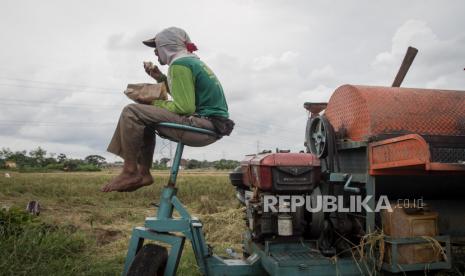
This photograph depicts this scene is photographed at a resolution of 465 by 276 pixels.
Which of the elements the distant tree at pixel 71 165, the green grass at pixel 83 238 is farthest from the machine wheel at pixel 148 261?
the distant tree at pixel 71 165

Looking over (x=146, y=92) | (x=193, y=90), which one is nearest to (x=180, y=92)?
(x=193, y=90)

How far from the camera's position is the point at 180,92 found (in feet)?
10.7

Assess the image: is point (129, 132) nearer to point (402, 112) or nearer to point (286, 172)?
point (286, 172)

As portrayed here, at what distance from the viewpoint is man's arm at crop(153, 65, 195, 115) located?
3242 millimetres

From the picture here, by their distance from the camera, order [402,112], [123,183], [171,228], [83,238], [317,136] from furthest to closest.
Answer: [83,238] < [317,136] < [402,112] < [171,228] < [123,183]

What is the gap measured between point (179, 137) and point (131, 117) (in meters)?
0.40

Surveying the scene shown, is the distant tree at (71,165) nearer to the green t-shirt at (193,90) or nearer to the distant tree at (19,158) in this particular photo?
the distant tree at (19,158)

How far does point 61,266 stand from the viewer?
4812mm

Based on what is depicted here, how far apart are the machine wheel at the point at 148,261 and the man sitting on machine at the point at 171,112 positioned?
1.55 feet

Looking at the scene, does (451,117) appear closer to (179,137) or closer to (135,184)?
(179,137)

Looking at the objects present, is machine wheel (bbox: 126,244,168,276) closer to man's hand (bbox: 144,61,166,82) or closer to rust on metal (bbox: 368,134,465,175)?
man's hand (bbox: 144,61,166,82)

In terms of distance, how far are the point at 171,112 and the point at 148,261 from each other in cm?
110

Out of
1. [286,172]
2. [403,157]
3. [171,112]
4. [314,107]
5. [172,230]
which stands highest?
[314,107]

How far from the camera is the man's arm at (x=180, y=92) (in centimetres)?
324
